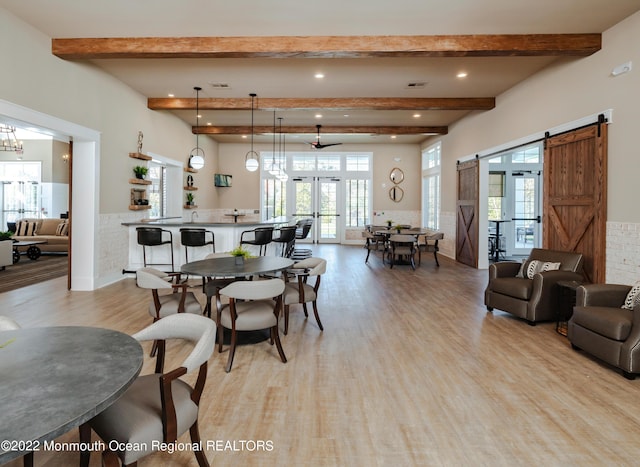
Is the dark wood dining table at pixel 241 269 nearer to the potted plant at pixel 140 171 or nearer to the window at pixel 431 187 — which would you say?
the potted plant at pixel 140 171

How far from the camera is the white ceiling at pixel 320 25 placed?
403 cm

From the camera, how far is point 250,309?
10.7ft

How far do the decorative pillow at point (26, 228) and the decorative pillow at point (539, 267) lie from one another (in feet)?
37.5

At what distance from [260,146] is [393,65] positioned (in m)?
7.75

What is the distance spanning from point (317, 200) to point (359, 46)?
847 cm

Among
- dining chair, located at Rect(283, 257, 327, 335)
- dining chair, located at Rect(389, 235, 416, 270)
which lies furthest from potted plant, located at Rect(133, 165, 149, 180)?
dining chair, located at Rect(389, 235, 416, 270)

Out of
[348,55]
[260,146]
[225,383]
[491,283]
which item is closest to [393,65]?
[348,55]

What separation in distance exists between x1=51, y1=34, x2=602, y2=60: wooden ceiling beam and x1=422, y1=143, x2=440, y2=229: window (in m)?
6.37

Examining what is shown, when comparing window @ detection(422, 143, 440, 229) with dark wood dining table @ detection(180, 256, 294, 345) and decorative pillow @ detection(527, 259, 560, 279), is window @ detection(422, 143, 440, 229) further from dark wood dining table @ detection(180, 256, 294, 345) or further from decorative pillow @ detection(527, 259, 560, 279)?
dark wood dining table @ detection(180, 256, 294, 345)

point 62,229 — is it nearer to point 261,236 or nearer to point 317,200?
point 261,236

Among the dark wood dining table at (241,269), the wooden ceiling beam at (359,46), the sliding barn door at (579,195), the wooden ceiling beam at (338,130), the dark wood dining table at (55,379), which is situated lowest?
the dark wood dining table at (55,379)

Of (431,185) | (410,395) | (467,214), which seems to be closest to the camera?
(410,395)

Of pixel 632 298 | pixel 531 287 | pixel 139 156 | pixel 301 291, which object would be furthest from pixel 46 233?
pixel 632 298

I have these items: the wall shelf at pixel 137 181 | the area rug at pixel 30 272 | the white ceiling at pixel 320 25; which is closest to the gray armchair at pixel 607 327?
the white ceiling at pixel 320 25
